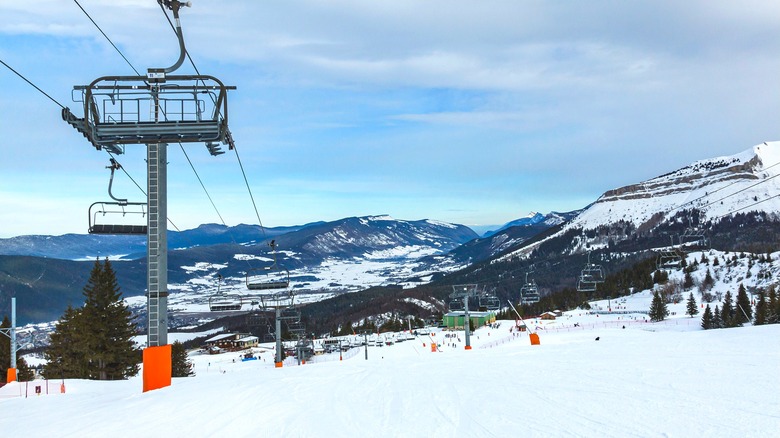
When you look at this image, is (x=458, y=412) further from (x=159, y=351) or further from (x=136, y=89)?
(x=136, y=89)

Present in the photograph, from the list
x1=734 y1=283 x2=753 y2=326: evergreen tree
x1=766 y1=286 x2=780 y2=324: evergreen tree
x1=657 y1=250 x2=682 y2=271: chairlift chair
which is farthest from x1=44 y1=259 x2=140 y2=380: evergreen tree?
x1=734 y1=283 x2=753 y2=326: evergreen tree

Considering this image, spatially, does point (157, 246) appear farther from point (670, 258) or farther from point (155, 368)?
point (670, 258)

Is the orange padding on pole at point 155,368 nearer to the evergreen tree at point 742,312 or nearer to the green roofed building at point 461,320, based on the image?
the evergreen tree at point 742,312

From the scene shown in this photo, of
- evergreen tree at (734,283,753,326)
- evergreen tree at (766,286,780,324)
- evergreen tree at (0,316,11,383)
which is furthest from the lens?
evergreen tree at (734,283,753,326)

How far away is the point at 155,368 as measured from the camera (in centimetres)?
1698

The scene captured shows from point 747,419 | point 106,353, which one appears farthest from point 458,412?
point 106,353

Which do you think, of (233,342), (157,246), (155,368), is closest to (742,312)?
(155,368)

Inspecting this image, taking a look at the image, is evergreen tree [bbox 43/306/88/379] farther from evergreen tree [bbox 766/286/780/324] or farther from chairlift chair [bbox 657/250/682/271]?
evergreen tree [bbox 766/286/780/324]

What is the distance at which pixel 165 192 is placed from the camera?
17.0m

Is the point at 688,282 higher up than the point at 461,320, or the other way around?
the point at 688,282

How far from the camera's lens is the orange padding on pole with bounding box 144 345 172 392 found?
16828 mm

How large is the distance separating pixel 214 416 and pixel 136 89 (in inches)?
412

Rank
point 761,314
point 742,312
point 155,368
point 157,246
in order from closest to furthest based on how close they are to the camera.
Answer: point 157,246 < point 155,368 < point 761,314 < point 742,312

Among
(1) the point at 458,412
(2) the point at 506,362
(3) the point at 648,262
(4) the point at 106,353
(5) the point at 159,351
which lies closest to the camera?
(1) the point at 458,412
